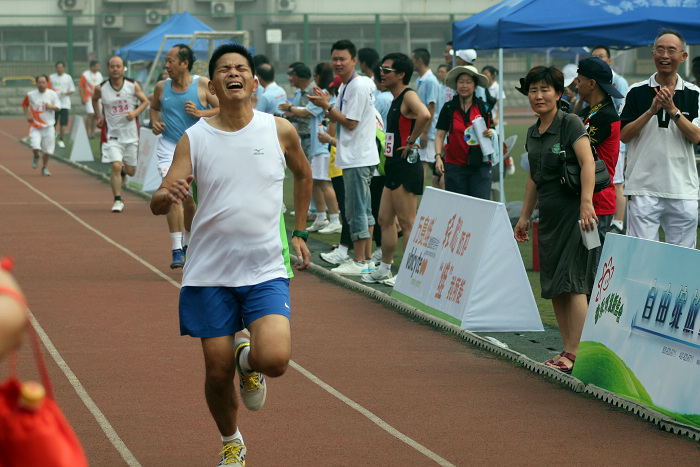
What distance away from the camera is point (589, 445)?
5.75 meters

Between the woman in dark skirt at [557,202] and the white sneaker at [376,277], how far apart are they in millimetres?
3697

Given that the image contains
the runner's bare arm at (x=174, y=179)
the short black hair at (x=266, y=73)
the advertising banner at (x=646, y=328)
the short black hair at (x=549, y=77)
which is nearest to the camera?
the runner's bare arm at (x=174, y=179)

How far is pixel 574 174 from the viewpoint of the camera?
6.89 m

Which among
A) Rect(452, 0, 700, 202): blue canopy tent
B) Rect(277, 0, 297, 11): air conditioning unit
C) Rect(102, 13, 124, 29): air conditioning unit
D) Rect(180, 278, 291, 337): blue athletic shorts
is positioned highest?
Rect(277, 0, 297, 11): air conditioning unit

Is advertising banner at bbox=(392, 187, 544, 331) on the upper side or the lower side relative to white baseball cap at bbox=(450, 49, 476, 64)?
lower

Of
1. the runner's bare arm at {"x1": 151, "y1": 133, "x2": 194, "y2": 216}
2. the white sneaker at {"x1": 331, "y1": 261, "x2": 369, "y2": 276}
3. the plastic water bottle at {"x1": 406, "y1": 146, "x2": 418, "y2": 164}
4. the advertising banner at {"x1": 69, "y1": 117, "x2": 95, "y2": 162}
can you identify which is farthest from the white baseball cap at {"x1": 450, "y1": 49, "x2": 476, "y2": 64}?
the advertising banner at {"x1": 69, "y1": 117, "x2": 95, "y2": 162}

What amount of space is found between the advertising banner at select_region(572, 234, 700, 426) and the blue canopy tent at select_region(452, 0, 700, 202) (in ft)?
19.5

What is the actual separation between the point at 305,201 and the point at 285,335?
1.03 m

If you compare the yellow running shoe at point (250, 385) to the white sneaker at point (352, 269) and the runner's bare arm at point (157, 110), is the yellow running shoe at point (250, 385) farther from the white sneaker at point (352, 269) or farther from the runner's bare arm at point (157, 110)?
the runner's bare arm at point (157, 110)

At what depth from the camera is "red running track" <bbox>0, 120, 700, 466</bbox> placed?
18.5 ft

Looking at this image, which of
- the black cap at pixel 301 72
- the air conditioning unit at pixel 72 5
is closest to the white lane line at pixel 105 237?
the black cap at pixel 301 72

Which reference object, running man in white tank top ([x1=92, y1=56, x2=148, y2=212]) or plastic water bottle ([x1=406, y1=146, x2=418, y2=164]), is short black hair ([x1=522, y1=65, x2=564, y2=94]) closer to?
plastic water bottle ([x1=406, y1=146, x2=418, y2=164])

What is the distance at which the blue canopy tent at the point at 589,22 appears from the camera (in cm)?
1216

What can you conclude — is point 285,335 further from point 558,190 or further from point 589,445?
point 558,190
